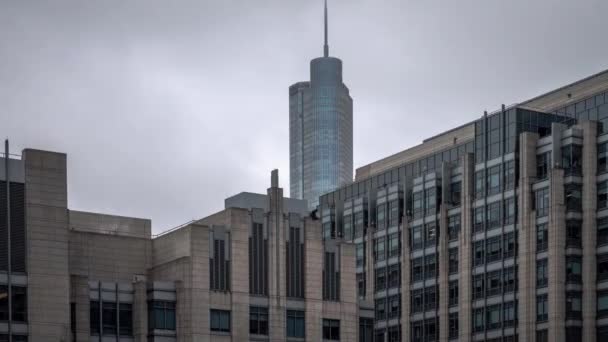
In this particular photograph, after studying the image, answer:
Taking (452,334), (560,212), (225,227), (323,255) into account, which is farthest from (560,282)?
(225,227)

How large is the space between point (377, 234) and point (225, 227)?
180 feet

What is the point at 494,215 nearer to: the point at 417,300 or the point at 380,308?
the point at 417,300

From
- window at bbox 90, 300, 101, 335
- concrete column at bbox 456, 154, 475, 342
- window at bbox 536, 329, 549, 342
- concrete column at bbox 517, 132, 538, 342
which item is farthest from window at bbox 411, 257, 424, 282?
window at bbox 90, 300, 101, 335

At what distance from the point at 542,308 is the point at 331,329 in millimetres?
32231

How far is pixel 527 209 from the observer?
469 ft

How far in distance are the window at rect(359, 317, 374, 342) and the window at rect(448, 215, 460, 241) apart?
34317mm

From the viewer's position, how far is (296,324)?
115875 millimetres

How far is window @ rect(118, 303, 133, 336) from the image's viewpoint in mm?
109188

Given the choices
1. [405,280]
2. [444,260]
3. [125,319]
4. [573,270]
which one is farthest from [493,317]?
[125,319]

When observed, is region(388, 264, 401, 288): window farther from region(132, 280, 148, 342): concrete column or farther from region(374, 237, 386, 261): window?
region(132, 280, 148, 342): concrete column

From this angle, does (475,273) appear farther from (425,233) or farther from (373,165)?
(373,165)

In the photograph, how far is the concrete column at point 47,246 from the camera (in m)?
101

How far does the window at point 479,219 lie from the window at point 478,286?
5.09 m

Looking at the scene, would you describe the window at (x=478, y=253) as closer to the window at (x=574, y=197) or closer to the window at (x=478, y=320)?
the window at (x=478, y=320)
